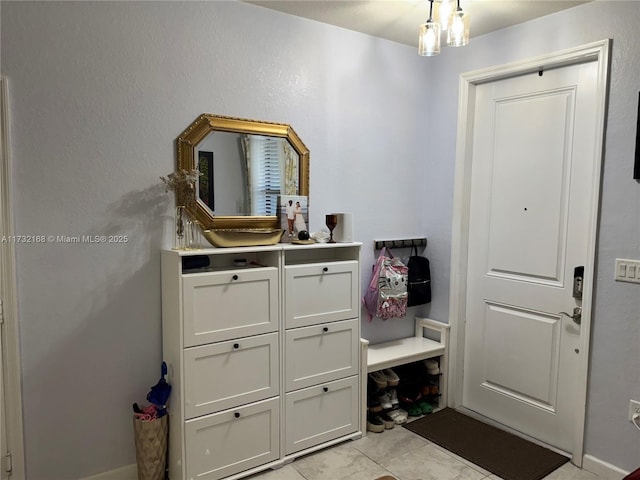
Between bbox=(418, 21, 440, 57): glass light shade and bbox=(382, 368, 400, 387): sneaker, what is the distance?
6.19ft

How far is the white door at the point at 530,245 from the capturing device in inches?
101

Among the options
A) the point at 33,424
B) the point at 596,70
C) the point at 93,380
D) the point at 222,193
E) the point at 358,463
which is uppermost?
the point at 596,70

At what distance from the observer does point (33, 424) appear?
210cm

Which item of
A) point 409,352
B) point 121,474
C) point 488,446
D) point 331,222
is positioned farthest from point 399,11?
point 121,474

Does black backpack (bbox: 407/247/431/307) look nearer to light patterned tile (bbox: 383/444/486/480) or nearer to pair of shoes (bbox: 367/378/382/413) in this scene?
pair of shoes (bbox: 367/378/382/413)

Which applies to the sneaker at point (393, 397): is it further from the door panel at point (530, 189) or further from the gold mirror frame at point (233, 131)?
the gold mirror frame at point (233, 131)

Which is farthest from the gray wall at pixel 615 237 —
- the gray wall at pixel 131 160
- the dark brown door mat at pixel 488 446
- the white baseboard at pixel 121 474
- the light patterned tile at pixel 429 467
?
the white baseboard at pixel 121 474

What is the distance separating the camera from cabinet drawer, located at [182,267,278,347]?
2.18m

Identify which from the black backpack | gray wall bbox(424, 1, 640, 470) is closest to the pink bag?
the black backpack

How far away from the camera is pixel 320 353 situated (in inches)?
102

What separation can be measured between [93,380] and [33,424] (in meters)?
0.29

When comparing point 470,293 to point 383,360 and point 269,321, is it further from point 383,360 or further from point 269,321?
point 269,321

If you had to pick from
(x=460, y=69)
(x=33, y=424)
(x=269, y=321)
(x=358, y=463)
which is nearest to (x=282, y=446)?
(x=358, y=463)

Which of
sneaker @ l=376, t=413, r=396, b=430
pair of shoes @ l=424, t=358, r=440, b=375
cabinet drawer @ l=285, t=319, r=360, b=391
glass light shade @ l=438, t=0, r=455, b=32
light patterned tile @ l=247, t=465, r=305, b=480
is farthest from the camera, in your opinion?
pair of shoes @ l=424, t=358, r=440, b=375
